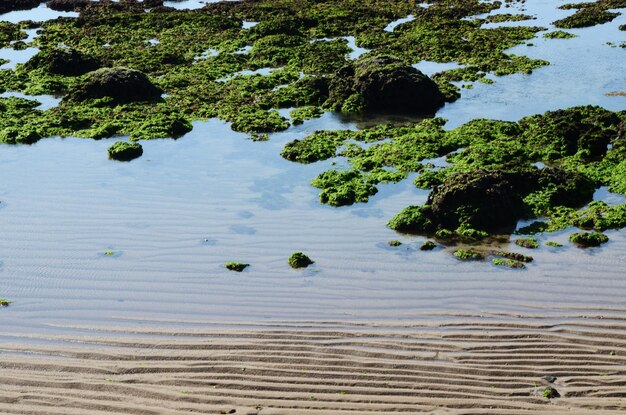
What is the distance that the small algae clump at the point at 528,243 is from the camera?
12.8 metres

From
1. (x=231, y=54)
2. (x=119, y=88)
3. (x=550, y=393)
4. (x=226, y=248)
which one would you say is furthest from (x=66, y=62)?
(x=550, y=393)

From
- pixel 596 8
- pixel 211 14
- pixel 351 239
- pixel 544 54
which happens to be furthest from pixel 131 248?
pixel 596 8

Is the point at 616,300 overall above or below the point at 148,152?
above

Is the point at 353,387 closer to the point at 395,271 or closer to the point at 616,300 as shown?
the point at 395,271

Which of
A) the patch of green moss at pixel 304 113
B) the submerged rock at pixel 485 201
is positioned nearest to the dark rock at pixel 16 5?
the patch of green moss at pixel 304 113

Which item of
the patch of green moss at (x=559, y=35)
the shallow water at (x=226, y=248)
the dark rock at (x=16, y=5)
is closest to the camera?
the shallow water at (x=226, y=248)

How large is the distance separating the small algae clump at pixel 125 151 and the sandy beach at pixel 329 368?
25.6ft

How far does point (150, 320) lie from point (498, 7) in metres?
23.0

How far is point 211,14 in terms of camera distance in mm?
31078

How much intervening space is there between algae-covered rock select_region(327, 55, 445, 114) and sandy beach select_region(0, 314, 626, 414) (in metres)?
9.98

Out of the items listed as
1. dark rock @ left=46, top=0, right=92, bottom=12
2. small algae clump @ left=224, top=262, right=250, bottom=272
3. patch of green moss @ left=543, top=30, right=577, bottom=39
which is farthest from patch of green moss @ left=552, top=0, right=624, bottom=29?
dark rock @ left=46, top=0, right=92, bottom=12

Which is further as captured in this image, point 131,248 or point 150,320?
point 131,248

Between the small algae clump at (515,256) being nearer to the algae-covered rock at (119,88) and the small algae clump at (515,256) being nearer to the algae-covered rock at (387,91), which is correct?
the algae-covered rock at (387,91)

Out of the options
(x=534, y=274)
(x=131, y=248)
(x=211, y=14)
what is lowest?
(x=211, y=14)
